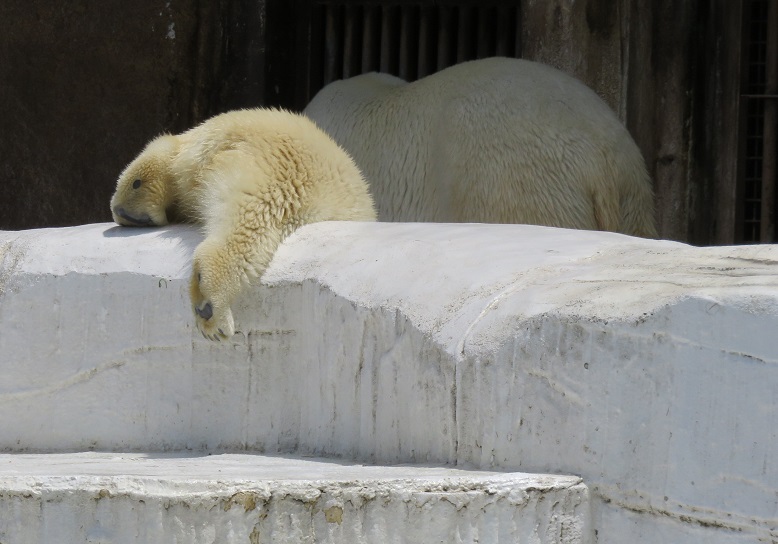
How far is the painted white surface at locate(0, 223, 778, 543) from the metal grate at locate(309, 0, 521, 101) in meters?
3.06

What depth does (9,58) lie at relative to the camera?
5785 millimetres

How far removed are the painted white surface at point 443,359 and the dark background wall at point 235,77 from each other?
8.77 feet

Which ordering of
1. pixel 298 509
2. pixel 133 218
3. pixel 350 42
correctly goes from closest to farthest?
pixel 298 509 → pixel 133 218 → pixel 350 42

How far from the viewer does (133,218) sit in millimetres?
3160

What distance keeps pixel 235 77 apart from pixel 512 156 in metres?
1.88

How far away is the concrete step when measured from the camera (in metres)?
1.88

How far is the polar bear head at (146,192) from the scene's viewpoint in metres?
3.16

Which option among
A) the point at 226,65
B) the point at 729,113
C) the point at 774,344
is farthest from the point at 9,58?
the point at 774,344

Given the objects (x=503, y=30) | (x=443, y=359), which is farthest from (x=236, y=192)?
(x=503, y=30)

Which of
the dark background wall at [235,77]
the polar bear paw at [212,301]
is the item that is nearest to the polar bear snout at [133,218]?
the polar bear paw at [212,301]

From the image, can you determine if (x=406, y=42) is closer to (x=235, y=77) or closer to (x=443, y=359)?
(x=235, y=77)

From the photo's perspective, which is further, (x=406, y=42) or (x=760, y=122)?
(x=406, y=42)

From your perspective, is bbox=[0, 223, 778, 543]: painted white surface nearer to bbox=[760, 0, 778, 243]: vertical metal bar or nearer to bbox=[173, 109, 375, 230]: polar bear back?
bbox=[173, 109, 375, 230]: polar bear back

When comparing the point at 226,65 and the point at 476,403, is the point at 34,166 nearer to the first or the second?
the point at 226,65
